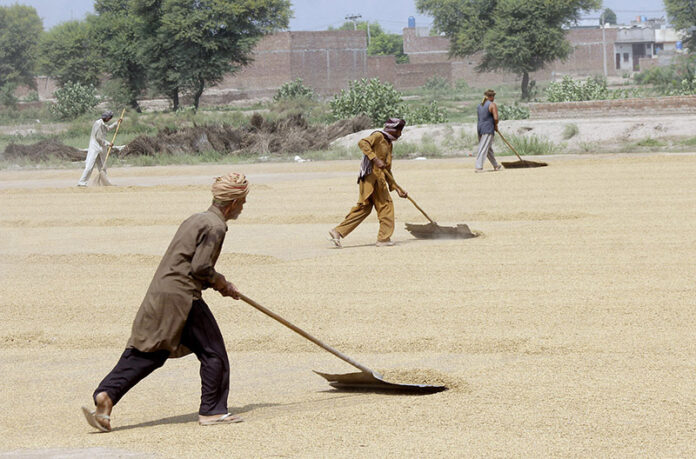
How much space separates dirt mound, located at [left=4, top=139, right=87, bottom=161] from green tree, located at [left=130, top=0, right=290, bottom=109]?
22.8 m

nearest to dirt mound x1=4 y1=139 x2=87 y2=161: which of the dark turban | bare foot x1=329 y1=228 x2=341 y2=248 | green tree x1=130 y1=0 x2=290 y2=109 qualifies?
bare foot x1=329 y1=228 x2=341 y2=248

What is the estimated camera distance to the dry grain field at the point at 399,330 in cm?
564

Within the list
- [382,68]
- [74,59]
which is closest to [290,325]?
[74,59]

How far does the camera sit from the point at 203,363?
19.3 ft

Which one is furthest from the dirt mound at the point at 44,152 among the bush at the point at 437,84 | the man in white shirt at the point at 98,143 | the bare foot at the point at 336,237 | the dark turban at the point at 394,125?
the bush at the point at 437,84

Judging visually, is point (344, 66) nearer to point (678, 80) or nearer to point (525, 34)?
point (525, 34)

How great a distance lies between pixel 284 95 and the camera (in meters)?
55.6

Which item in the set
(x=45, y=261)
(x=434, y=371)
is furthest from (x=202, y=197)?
(x=434, y=371)

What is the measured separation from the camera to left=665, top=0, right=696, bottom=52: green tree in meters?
60.3

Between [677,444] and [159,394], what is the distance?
130 inches

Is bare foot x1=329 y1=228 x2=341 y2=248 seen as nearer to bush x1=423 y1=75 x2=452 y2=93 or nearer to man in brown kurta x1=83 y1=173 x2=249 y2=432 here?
man in brown kurta x1=83 y1=173 x2=249 y2=432

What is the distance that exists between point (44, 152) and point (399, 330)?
81.1ft

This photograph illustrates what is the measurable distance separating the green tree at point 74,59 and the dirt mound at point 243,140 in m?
38.6

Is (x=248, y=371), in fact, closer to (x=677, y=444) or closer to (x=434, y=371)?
(x=434, y=371)
